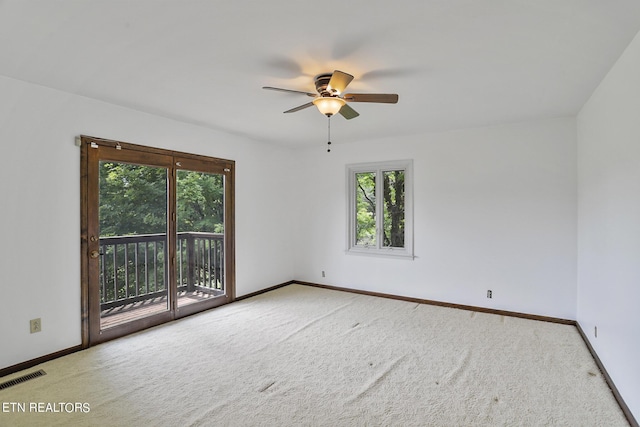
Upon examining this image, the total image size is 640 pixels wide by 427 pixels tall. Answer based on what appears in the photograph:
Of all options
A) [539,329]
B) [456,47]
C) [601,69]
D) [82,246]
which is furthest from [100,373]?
[601,69]

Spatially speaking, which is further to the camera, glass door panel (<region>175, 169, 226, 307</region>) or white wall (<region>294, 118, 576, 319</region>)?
glass door panel (<region>175, 169, 226, 307</region>)

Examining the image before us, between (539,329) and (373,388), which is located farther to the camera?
(539,329)

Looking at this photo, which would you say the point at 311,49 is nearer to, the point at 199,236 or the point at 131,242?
the point at 131,242

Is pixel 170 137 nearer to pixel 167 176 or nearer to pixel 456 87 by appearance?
pixel 167 176

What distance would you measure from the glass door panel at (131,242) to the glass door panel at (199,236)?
21 cm

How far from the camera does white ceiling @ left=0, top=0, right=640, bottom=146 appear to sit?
5.94 feet

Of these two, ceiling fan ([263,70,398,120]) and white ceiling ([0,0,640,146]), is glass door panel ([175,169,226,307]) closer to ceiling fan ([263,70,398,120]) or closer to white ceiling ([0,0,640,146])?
white ceiling ([0,0,640,146])

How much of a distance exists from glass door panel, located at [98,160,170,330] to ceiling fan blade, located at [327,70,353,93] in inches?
96.3

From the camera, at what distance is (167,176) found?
3941mm

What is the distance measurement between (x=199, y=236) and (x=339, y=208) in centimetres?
226

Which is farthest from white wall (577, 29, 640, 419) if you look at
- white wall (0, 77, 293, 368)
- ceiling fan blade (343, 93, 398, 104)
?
white wall (0, 77, 293, 368)

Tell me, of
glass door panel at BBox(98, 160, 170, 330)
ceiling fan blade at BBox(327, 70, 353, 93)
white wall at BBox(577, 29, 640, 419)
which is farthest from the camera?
glass door panel at BBox(98, 160, 170, 330)

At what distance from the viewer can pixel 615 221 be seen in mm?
2475

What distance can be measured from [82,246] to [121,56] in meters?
1.88
